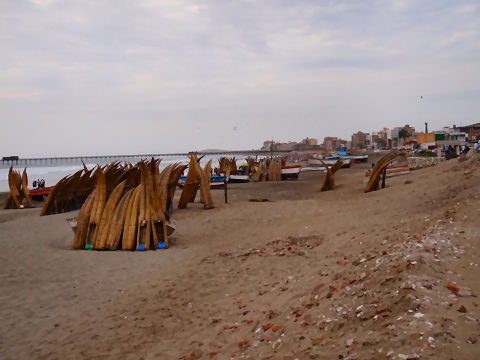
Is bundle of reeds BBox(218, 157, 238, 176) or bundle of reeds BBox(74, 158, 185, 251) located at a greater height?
bundle of reeds BBox(218, 157, 238, 176)

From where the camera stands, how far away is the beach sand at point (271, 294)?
363cm

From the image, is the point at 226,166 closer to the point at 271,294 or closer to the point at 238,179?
the point at 238,179

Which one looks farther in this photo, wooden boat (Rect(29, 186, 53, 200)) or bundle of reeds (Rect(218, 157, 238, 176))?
bundle of reeds (Rect(218, 157, 238, 176))

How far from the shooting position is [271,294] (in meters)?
5.63

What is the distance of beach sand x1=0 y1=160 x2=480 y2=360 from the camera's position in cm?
363

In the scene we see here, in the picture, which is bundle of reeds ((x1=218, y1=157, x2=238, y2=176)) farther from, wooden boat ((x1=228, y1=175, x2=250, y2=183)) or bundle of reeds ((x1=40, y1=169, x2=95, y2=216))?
bundle of reeds ((x1=40, y1=169, x2=95, y2=216))

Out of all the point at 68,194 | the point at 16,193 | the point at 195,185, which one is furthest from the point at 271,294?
the point at 16,193

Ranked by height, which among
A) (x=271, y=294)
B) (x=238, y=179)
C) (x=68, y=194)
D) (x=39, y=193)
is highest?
(x=68, y=194)

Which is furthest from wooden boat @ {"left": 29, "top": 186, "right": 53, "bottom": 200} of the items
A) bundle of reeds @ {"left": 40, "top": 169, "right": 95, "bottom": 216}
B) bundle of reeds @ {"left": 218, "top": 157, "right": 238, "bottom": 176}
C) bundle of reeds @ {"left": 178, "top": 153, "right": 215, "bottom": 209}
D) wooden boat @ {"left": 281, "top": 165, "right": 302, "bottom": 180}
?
wooden boat @ {"left": 281, "top": 165, "right": 302, "bottom": 180}

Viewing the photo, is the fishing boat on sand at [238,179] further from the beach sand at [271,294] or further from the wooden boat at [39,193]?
the beach sand at [271,294]

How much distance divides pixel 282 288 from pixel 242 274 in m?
1.37

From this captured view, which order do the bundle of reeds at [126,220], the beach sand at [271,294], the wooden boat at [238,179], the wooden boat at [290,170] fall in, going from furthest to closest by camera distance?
the wooden boat at [290,170] → the wooden boat at [238,179] → the bundle of reeds at [126,220] → the beach sand at [271,294]

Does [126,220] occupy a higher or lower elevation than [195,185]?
lower

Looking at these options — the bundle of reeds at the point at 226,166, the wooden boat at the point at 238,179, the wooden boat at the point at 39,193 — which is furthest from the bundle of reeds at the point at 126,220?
the bundle of reeds at the point at 226,166
